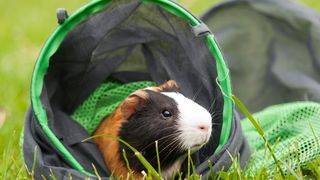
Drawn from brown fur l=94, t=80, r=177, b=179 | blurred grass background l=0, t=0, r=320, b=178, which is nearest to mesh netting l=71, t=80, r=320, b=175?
brown fur l=94, t=80, r=177, b=179

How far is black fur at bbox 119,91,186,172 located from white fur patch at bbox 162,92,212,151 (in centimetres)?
3

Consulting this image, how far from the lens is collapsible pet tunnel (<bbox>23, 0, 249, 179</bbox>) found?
2.48 meters

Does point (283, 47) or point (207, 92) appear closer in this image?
point (207, 92)

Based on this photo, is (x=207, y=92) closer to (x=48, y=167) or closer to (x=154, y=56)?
(x=154, y=56)

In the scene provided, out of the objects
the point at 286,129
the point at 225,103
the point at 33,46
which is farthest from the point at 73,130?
the point at 33,46

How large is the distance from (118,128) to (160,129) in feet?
0.99

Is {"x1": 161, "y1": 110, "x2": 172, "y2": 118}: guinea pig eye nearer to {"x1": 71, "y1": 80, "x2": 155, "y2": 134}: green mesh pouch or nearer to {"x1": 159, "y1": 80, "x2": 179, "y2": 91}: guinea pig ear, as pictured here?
{"x1": 159, "y1": 80, "x2": 179, "y2": 91}: guinea pig ear

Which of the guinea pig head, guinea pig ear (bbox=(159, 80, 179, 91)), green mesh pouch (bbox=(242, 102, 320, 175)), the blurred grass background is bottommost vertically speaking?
green mesh pouch (bbox=(242, 102, 320, 175))

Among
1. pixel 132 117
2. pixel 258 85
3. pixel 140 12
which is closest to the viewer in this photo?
pixel 132 117

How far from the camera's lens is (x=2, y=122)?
3.44 metres

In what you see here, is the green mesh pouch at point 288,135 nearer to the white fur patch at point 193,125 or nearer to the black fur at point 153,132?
the white fur patch at point 193,125

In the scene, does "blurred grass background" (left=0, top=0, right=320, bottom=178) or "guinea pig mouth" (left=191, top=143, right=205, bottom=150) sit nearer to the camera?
"guinea pig mouth" (left=191, top=143, right=205, bottom=150)

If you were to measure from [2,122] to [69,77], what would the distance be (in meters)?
0.64

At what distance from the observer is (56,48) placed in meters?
2.66
